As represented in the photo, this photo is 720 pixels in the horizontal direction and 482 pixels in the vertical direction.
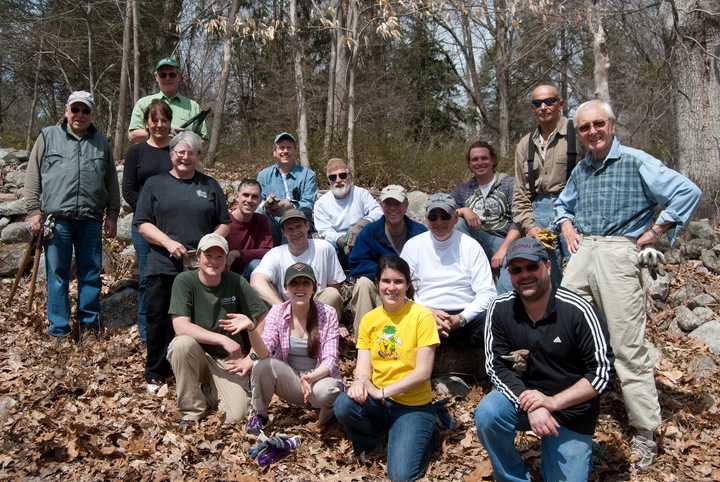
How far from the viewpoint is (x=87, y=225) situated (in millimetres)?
5613

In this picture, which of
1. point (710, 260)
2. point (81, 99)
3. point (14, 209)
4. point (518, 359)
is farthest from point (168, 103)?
point (710, 260)

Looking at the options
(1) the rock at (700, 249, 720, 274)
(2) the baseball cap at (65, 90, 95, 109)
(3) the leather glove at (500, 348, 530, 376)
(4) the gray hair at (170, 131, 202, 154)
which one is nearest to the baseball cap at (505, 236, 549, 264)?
(3) the leather glove at (500, 348, 530, 376)

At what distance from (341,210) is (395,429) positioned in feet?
9.68

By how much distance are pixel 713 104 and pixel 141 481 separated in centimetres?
832

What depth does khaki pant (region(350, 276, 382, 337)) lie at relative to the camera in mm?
4910

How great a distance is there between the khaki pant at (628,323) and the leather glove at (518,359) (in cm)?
89

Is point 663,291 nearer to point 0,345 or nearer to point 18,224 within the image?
point 0,345

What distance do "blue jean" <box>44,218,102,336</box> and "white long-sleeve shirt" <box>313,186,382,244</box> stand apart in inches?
88.5

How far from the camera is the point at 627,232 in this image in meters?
4.02

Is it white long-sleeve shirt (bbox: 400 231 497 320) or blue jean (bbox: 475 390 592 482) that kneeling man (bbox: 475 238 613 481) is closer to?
blue jean (bbox: 475 390 592 482)

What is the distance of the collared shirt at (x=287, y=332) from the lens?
4293 mm

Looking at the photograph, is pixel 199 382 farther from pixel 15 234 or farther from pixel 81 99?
pixel 15 234

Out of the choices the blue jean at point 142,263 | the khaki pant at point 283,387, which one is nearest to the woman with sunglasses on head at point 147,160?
the blue jean at point 142,263

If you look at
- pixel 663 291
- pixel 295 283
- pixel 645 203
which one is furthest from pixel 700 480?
pixel 663 291
